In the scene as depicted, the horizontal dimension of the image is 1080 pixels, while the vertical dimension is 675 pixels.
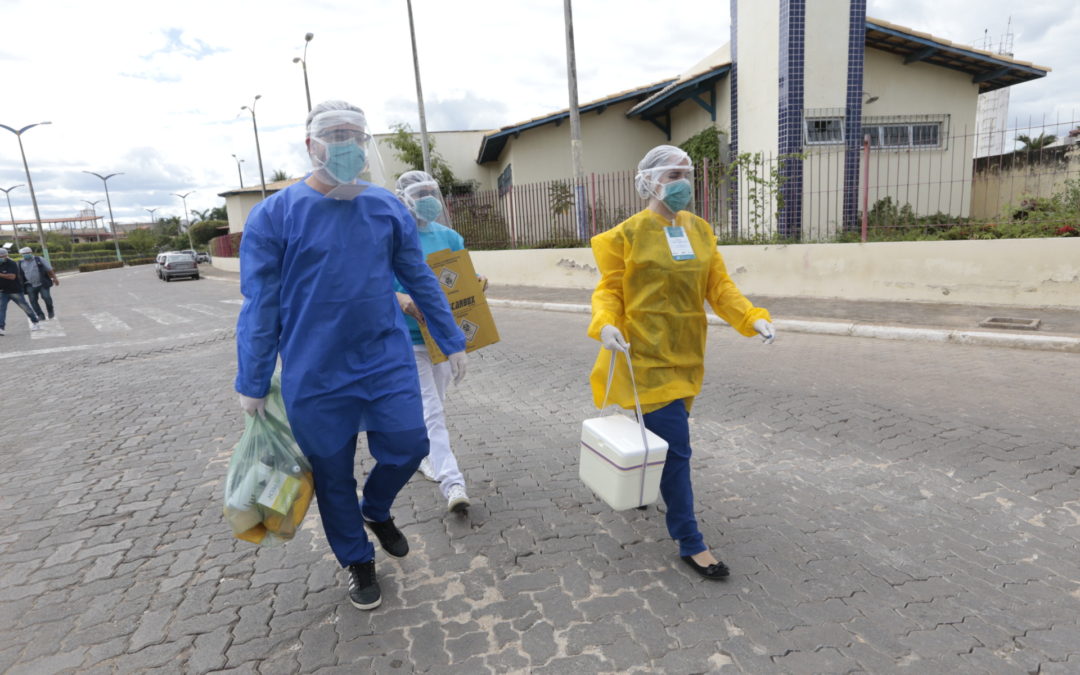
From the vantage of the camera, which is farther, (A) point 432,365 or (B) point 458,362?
(A) point 432,365

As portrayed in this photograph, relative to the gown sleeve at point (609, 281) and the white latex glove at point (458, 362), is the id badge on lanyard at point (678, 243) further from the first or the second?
the white latex glove at point (458, 362)

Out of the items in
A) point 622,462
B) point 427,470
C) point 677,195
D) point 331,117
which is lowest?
point 427,470

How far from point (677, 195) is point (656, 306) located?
0.50 metres

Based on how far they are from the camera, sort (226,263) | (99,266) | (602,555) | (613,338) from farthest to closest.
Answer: (99,266), (226,263), (602,555), (613,338)

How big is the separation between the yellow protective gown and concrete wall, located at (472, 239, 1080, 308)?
25.8 ft

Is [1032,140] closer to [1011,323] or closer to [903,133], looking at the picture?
[903,133]

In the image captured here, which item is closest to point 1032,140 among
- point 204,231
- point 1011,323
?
point 1011,323

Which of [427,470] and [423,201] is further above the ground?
[423,201]

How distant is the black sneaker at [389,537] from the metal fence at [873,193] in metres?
9.11

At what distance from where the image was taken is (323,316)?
7.61ft

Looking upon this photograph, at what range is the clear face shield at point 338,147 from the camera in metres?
2.34

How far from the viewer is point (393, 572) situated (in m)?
2.93

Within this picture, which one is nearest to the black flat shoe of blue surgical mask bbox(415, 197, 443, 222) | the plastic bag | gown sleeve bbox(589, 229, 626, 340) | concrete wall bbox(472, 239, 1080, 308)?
gown sleeve bbox(589, 229, 626, 340)

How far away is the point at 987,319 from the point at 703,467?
598 cm
